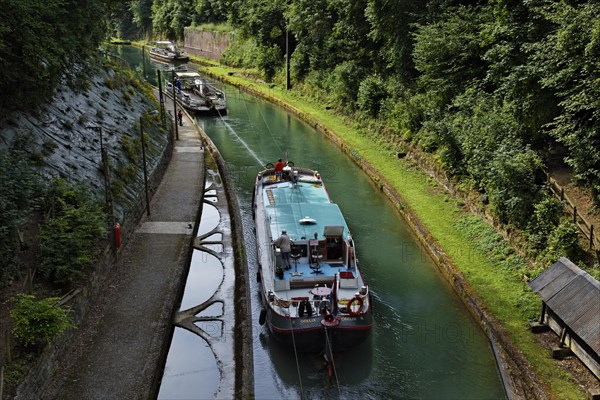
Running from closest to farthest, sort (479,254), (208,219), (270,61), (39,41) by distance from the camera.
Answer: (39,41) → (479,254) → (208,219) → (270,61)

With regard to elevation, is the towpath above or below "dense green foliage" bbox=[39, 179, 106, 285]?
below

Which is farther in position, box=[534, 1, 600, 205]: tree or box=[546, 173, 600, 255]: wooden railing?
box=[534, 1, 600, 205]: tree

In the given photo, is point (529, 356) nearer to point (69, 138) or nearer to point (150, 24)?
point (69, 138)

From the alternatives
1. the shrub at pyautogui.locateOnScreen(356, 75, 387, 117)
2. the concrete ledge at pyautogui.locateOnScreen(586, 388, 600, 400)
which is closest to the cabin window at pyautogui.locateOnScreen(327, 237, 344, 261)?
the concrete ledge at pyautogui.locateOnScreen(586, 388, 600, 400)

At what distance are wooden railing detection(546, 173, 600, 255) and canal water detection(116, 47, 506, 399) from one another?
4.49 meters

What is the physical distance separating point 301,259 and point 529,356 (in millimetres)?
7706

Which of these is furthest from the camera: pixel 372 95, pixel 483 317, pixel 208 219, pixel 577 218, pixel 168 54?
pixel 168 54

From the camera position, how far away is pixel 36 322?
47.4 feet

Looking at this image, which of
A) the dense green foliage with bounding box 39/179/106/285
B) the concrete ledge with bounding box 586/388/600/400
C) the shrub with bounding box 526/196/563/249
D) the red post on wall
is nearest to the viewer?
the concrete ledge with bounding box 586/388/600/400

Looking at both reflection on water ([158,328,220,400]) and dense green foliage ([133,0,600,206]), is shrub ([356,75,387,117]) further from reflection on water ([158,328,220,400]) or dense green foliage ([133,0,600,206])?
reflection on water ([158,328,220,400])

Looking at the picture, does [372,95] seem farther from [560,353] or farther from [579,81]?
[560,353]

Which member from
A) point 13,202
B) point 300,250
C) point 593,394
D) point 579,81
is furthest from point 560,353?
point 13,202

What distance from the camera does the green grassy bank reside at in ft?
54.1

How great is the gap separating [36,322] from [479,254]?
15.6m
